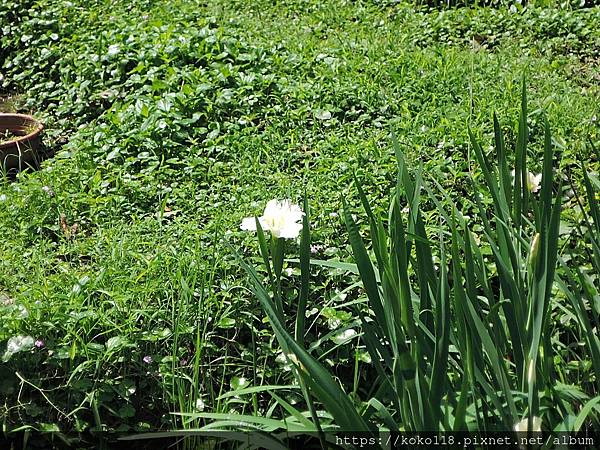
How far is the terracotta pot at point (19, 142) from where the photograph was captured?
4340mm

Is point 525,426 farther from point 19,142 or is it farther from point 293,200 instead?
point 19,142

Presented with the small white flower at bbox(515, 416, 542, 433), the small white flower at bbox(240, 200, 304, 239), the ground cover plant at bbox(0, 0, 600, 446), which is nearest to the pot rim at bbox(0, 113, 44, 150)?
the ground cover plant at bbox(0, 0, 600, 446)

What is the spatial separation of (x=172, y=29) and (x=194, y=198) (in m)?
1.92

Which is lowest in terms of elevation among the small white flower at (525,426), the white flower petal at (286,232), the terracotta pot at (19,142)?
the terracotta pot at (19,142)

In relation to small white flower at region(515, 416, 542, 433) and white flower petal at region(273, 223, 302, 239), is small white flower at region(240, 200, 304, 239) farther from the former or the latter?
small white flower at region(515, 416, 542, 433)

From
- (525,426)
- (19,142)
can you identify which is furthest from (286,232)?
(19,142)

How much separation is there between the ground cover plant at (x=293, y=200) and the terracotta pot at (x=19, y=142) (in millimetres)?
142

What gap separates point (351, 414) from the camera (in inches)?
71.6

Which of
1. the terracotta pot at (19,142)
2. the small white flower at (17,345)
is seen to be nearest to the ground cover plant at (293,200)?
the small white flower at (17,345)

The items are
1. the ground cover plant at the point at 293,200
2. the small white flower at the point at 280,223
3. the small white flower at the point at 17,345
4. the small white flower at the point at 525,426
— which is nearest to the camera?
the small white flower at the point at 525,426

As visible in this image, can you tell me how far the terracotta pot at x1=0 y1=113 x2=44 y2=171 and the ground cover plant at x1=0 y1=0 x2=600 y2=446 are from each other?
0.47ft

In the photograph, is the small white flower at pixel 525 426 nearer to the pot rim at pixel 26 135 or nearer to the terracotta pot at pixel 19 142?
the terracotta pot at pixel 19 142

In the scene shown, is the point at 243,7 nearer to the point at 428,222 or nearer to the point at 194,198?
the point at 194,198

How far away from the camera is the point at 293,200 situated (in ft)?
11.7
